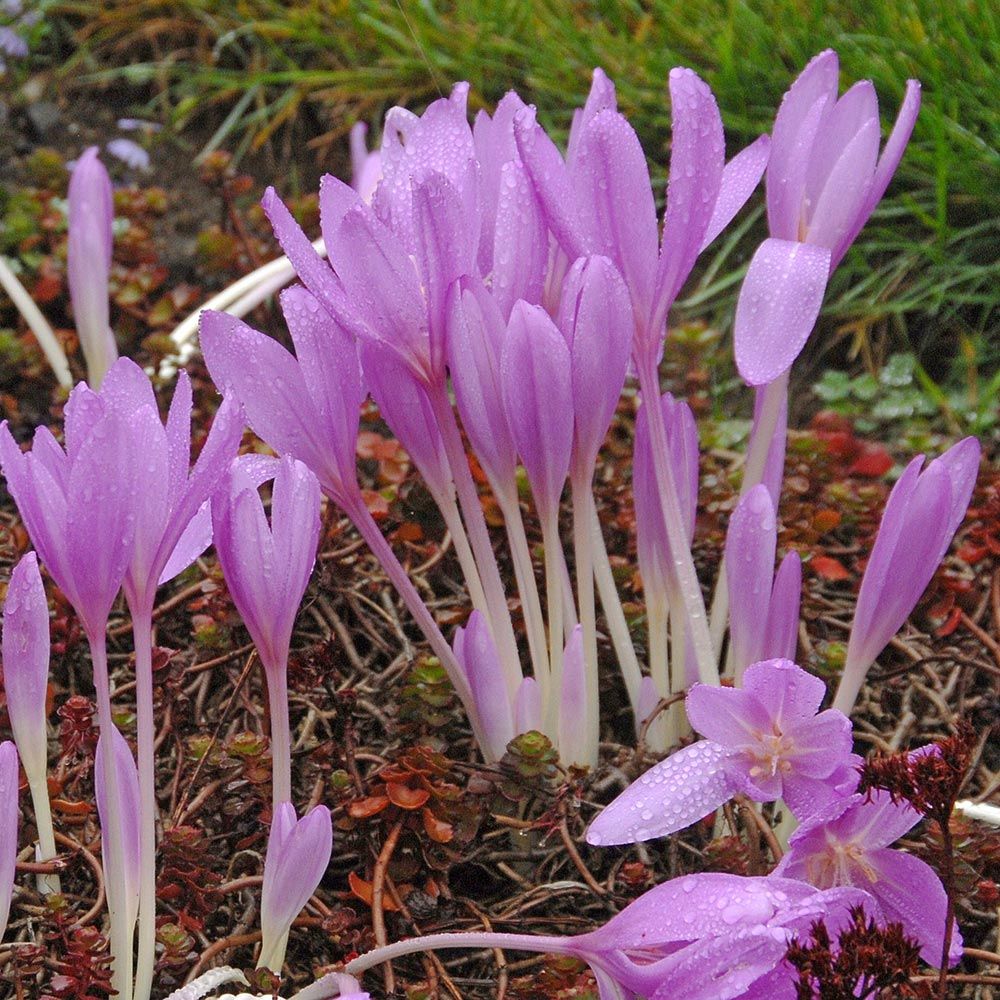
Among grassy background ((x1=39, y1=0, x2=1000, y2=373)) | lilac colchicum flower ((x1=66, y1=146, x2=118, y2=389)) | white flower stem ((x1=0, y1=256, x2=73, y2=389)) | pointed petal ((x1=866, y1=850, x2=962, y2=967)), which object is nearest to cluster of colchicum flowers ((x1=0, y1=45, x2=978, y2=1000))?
pointed petal ((x1=866, y1=850, x2=962, y2=967))

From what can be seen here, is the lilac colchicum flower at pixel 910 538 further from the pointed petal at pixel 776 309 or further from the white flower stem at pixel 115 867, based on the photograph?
the white flower stem at pixel 115 867

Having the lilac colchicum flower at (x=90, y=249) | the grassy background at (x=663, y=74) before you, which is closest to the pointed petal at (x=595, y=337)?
the lilac colchicum flower at (x=90, y=249)

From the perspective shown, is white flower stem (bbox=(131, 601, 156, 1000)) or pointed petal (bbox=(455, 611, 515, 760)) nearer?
white flower stem (bbox=(131, 601, 156, 1000))

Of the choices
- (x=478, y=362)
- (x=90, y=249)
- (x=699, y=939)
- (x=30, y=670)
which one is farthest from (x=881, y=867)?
(x=90, y=249)

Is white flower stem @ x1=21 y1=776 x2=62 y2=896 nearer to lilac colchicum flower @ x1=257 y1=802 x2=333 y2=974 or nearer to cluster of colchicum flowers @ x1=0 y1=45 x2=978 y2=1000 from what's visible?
cluster of colchicum flowers @ x1=0 y1=45 x2=978 y2=1000

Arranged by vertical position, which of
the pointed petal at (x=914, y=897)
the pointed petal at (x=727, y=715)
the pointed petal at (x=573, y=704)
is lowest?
the pointed petal at (x=914, y=897)

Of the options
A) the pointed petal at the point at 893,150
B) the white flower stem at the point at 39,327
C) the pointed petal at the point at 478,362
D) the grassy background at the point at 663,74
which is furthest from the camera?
the grassy background at the point at 663,74

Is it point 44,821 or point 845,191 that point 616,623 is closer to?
point 845,191

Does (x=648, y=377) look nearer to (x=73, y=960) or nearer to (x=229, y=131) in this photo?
(x=73, y=960)
